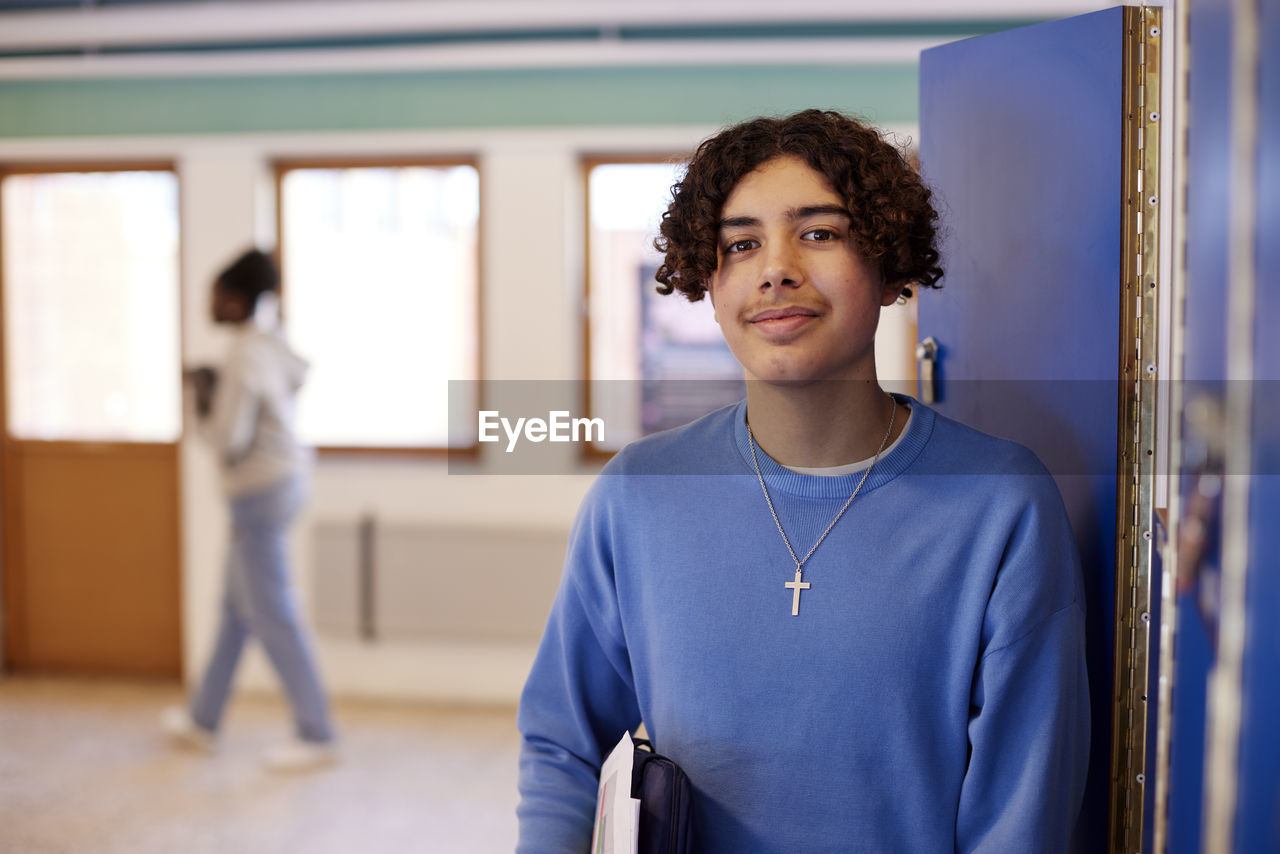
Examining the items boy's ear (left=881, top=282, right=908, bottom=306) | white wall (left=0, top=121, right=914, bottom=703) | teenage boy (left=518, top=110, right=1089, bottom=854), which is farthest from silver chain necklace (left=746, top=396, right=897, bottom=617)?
white wall (left=0, top=121, right=914, bottom=703)

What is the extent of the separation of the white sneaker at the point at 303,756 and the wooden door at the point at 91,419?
4.05 ft

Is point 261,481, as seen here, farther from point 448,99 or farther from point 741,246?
point 741,246

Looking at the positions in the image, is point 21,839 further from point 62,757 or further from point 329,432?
point 329,432

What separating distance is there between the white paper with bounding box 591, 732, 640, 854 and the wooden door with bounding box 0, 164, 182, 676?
366 centimetres

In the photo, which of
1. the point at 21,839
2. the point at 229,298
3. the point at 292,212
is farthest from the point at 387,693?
the point at 292,212

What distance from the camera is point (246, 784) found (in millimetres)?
3217

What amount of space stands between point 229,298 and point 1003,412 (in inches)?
103

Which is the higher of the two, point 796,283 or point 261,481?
point 796,283

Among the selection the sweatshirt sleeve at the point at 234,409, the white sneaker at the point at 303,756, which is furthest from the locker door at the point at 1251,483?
the white sneaker at the point at 303,756

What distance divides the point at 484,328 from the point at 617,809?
3012 millimetres

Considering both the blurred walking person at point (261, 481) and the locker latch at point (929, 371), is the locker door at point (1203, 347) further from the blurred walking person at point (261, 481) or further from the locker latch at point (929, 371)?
the blurred walking person at point (261, 481)

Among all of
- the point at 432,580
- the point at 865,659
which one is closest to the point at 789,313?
the point at 865,659

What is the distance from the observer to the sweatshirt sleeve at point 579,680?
4.02 feet

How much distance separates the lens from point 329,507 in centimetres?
402
